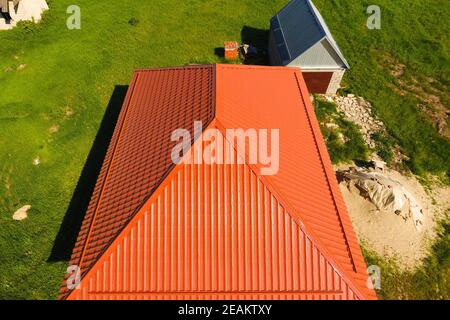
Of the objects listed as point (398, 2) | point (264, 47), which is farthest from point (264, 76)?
point (398, 2)

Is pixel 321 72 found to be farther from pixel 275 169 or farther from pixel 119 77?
pixel 119 77

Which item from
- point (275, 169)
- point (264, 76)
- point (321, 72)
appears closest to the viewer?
point (275, 169)

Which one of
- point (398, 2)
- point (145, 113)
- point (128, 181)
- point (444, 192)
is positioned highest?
point (398, 2)

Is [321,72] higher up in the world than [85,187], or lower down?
higher up

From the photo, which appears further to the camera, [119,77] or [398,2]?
[398,2]

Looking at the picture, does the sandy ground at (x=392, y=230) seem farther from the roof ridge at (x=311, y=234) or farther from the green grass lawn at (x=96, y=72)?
the roof ridge at (x=311, y=234)
